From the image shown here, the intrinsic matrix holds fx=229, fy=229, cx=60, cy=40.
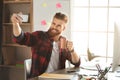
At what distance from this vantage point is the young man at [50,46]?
3.06 metres

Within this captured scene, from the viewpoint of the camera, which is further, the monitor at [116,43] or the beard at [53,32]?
the beard at [53,32]

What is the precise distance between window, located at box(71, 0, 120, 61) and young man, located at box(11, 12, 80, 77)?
1.52 ft

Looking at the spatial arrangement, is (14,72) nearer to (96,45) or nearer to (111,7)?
(96,45)

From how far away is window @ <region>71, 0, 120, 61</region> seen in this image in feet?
11.4

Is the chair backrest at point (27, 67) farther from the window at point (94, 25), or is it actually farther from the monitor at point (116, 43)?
the monitor at point (116, 43)

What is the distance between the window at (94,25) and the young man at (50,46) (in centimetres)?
46

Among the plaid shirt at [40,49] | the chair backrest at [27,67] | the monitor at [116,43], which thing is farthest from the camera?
the plaid shirt at [40,49]

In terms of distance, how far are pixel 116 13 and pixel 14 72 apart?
1.91 metres

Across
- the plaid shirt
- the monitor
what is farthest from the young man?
the monitor

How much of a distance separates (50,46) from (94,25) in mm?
869

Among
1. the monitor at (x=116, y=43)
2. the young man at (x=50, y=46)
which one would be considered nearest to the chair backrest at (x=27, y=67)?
the young man at (x=50, y=46)

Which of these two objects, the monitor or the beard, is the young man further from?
the monitor

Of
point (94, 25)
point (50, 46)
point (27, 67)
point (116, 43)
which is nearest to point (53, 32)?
point (50, 46)

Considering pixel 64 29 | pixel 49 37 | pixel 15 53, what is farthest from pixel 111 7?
pixel 15 53
